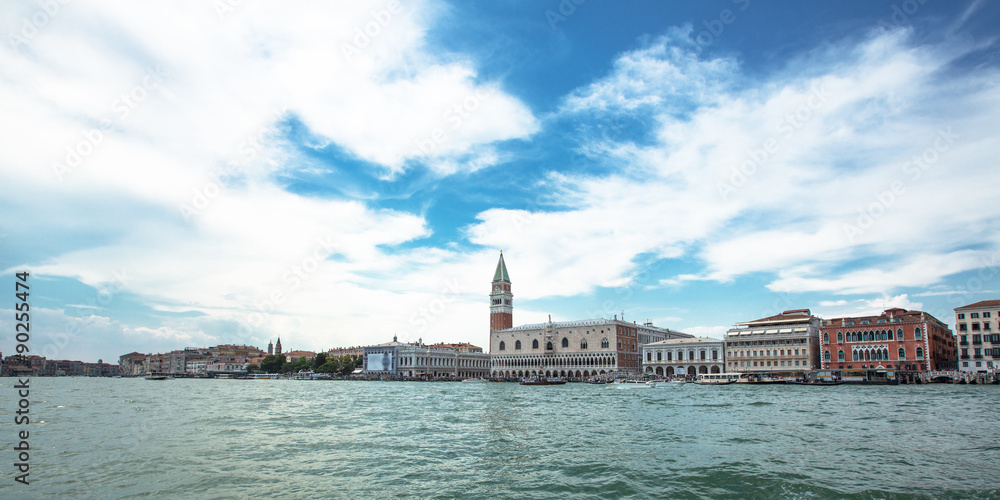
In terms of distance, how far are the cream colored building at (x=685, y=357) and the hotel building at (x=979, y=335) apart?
29.1m

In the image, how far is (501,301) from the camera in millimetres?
123188

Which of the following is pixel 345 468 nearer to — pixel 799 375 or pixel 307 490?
pixel 307 490

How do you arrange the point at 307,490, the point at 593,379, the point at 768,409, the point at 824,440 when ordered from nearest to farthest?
the point at 307,490 → the point at 824,440 → the point at 768,409 → the point at 593,379

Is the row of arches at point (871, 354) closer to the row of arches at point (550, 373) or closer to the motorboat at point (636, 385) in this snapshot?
the motorboat at point (636, 385)

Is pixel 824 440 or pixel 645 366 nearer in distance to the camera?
pixel 824 440

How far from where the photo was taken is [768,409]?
106 ft

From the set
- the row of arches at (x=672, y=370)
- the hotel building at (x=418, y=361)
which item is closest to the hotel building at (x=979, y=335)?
the row of arches at (x=672, y=370)

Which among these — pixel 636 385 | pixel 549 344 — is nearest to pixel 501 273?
pixel 549 344

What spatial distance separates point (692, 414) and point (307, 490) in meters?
22.2

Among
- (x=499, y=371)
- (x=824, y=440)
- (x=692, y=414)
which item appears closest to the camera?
(x=824, y=440)

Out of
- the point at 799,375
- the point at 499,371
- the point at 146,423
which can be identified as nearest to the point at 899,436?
the point at 146,423

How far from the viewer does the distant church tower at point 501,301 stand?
122287 millimetres

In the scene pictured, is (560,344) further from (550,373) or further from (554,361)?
(550,373)

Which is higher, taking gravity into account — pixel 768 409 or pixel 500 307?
pixel 500 307
